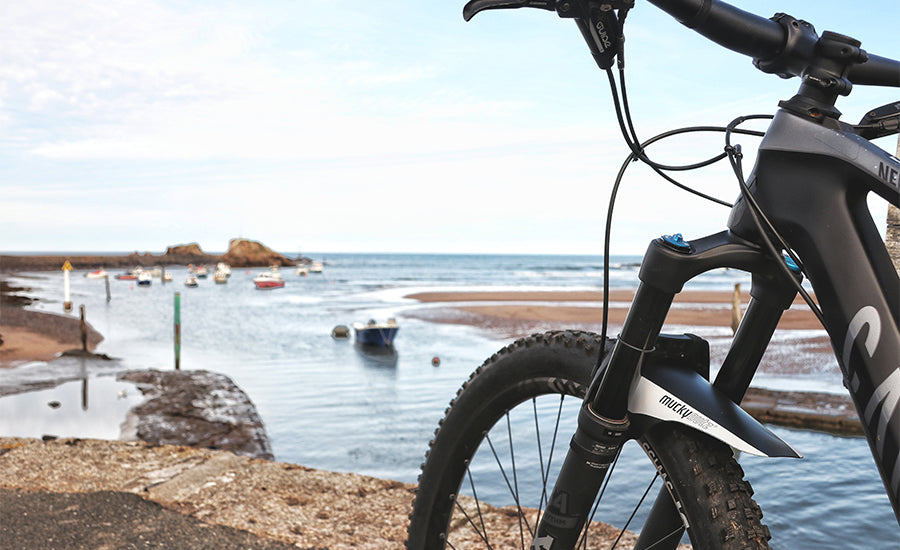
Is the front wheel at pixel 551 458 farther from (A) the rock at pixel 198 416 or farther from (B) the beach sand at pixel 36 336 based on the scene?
(B) the beach sand at pixel 36 336

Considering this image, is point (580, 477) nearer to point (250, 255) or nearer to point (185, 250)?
point (250, 255)

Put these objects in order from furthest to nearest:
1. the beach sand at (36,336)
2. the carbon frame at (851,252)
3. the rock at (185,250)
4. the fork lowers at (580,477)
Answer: the rock at (185,250) → the beach sand at (36,336) → the fork lowers at (580,477) → the carbon frame at (851,252)

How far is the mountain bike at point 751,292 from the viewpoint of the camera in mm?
1105

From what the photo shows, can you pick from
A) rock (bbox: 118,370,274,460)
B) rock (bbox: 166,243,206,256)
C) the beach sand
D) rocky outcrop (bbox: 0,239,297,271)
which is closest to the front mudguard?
rock (bbox: 118,370,274,460)

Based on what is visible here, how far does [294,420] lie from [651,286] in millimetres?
9217

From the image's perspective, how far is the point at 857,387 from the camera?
1.12m

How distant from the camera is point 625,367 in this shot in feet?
4.35

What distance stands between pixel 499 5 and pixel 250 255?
87.8 m

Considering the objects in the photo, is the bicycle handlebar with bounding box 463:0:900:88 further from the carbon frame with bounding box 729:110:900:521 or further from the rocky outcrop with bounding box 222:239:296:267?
the rocky outcrop with bounding box 222:239:296:267

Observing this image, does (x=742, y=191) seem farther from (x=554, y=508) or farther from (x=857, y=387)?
(x=554, y=508)

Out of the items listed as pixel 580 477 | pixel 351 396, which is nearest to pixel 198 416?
pixel 351 396

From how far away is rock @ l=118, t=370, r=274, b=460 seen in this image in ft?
28.1

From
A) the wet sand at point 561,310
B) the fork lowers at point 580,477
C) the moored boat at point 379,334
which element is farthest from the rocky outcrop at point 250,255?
the fork lowers at point 580,477

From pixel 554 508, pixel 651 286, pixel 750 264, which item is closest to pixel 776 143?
pixel 750 264
